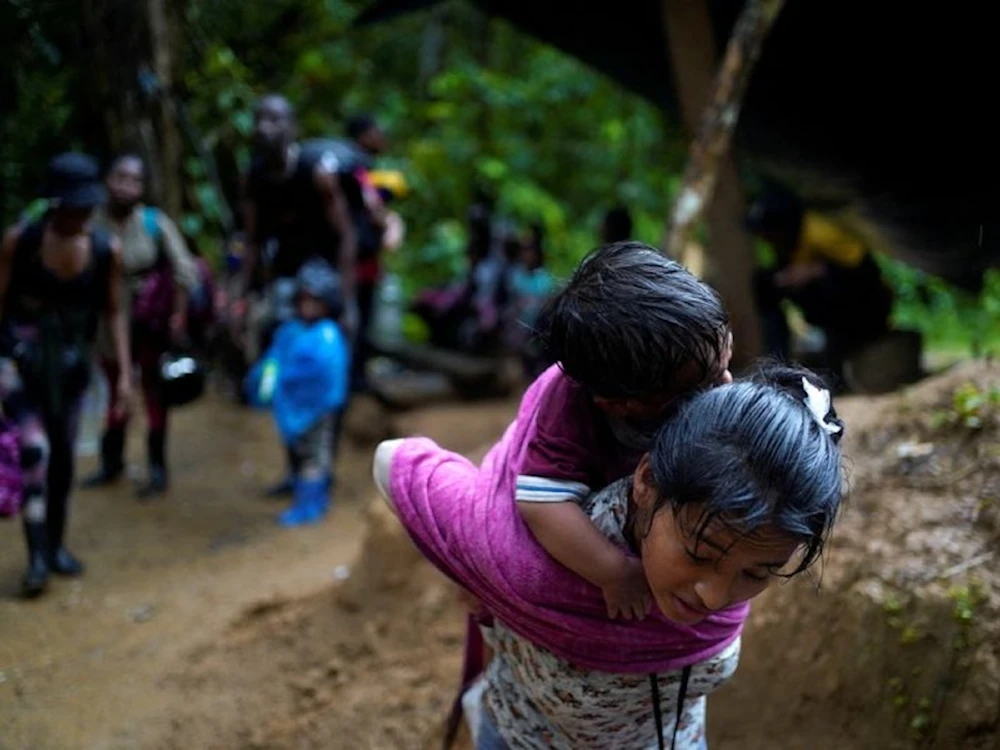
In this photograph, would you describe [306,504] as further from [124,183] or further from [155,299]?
[124,183]

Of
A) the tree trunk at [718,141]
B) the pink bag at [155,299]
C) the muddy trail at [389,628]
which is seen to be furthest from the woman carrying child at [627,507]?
the pink bag at [155,299]

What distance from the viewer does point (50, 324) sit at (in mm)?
3988

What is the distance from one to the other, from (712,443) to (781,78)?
13.9ft

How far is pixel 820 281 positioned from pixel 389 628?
3.44 meters

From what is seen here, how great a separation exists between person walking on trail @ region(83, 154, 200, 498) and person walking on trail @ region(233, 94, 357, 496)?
443mm

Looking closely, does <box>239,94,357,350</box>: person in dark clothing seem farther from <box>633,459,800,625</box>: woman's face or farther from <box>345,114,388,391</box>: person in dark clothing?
<box>633,459,800,625</box>: woman's face

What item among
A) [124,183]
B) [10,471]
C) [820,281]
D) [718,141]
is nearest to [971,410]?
[718,141]

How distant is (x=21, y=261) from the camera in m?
3.86

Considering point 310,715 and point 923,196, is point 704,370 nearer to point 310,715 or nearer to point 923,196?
point 310,715

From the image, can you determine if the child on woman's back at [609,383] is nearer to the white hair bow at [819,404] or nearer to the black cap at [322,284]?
the white hair bow at [819,404]

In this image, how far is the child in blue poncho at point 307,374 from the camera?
5.05 m

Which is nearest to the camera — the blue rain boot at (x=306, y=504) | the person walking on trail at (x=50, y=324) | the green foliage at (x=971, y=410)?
the green foliage at (x=971, y=410)

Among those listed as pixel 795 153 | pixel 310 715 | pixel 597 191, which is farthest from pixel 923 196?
pixel 597 191

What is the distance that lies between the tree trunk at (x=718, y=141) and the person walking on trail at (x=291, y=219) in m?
2.04
